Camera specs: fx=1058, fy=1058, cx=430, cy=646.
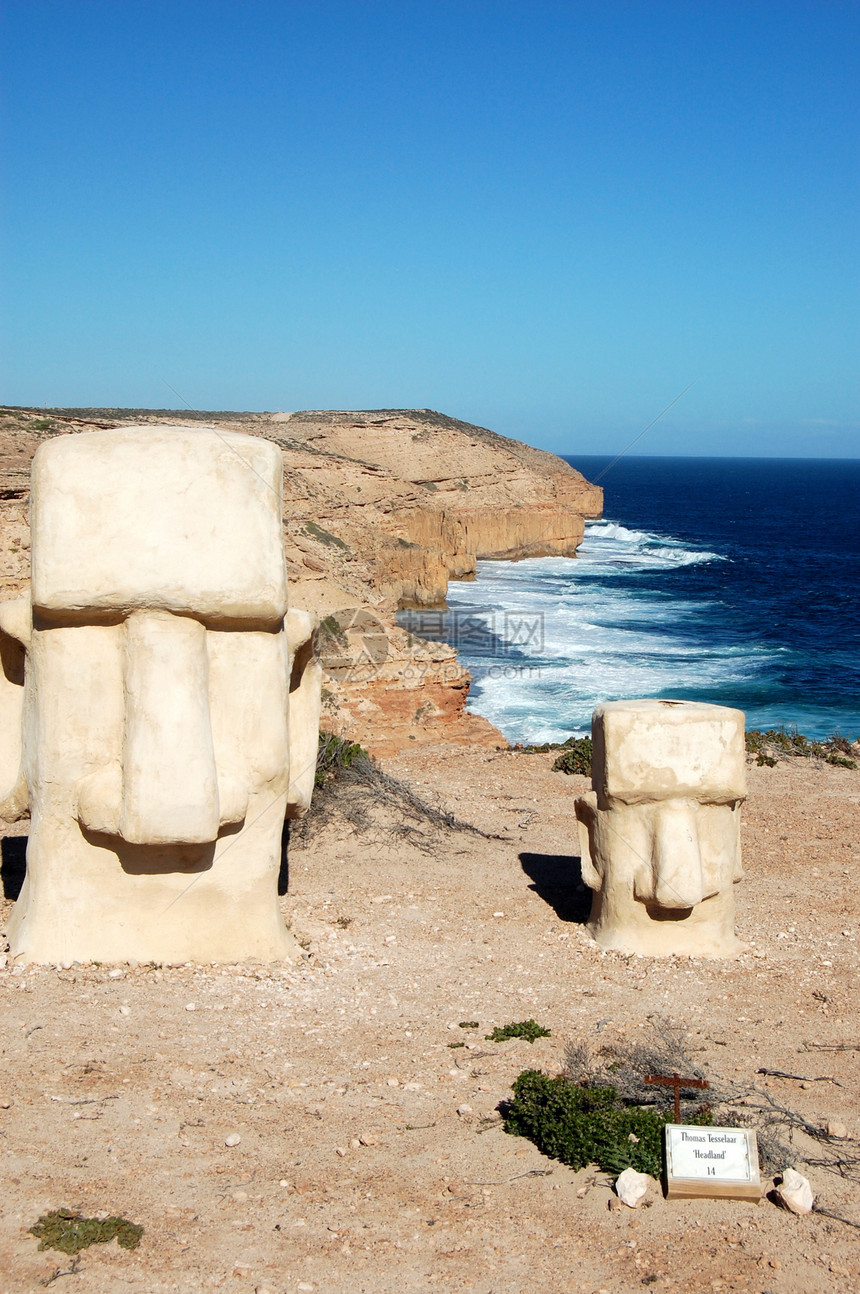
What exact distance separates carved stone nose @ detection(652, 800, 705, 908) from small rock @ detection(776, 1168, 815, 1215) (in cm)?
305

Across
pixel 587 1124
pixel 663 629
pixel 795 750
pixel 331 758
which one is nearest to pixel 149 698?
pixel 587 1124

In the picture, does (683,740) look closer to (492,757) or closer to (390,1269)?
(390,1269)

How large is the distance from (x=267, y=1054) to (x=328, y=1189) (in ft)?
4.52

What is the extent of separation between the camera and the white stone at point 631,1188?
182 inches

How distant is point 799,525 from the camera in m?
87.1

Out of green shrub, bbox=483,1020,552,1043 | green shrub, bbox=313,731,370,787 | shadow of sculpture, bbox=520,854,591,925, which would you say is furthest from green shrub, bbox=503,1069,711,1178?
green shrub, bbox=313,731,370,787

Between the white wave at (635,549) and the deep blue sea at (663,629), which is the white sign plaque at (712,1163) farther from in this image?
the white wave at (635,549)

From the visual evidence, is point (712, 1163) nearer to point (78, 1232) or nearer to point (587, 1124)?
point (587, 1124)

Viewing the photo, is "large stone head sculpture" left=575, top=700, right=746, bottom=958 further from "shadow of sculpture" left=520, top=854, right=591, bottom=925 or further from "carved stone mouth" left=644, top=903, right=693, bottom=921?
"shadow of sculpture" left=520, top=854, right=591, bottom=925

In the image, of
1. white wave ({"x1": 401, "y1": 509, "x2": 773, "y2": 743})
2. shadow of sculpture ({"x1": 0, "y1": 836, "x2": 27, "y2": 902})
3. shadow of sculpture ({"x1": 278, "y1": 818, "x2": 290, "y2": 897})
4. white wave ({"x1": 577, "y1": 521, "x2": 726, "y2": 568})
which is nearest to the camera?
shadow of sculpture ({"x1": 0, "y1": 836, "x2": 27, "y2": 902})

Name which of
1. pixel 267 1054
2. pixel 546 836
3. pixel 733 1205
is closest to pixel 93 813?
pixel 267 1054

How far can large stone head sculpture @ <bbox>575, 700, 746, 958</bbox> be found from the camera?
7.77 meters

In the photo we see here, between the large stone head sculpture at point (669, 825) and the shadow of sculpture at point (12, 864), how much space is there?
455cm

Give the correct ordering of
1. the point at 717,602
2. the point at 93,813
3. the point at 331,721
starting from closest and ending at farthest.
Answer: the point at 93,813 → the point at 331,721 → the point at 717,602
